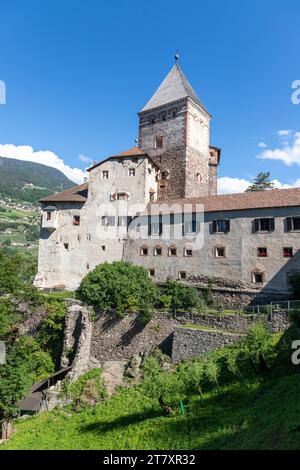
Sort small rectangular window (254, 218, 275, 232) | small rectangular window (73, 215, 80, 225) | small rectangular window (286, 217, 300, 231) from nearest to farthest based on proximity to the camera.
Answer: small rectangular window (286, 217, 300, 231)
small rectangular window (254, 218, 275, 232)
small rectangular window (73, 215, 80, 225)

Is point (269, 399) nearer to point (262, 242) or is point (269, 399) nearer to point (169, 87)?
point (262, 242)

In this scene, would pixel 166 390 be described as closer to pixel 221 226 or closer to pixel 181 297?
pixel 181 297

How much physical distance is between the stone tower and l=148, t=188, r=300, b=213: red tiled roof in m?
6.77

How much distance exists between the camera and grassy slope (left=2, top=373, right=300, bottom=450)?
37.0 ft

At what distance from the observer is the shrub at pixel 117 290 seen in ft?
88.5

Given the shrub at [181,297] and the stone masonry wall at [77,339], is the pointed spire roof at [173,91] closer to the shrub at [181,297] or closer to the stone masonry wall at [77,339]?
the shrub at [181,297]

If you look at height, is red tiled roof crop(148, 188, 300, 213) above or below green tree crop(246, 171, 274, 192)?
below

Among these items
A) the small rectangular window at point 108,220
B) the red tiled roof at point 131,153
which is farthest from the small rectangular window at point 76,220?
the red tiled roof at point 131,153

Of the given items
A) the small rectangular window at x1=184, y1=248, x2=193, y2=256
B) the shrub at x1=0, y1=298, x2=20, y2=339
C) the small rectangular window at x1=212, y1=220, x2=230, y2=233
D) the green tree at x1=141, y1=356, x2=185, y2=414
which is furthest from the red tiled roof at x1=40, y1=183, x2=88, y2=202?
the green tree at x1=141, y1=356, x2=185, y2=414

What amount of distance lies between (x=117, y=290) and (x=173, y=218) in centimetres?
983

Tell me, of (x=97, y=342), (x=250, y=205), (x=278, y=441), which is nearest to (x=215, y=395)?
(x=278, y=441)

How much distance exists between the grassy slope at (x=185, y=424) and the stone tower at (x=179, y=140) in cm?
2504

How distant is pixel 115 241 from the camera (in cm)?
3653

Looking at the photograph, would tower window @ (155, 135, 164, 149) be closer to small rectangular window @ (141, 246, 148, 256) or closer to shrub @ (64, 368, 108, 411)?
small rectangular window @ (141, 246, 148, 256)
